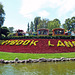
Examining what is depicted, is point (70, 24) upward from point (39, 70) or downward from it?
upward

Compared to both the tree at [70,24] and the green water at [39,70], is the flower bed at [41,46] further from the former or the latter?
the tree at [70,24]

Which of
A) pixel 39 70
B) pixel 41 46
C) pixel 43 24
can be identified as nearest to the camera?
pixel 39 70

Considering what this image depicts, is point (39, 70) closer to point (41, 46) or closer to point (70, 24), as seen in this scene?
point (41, 46)

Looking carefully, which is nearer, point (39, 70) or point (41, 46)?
point (39, 70)

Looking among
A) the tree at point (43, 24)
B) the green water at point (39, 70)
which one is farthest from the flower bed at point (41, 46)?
the tree at point (43, 24)

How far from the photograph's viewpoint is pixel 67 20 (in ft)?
244

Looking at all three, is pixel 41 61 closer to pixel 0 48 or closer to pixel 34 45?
pixel 34 45

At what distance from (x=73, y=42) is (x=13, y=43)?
16.1 metres

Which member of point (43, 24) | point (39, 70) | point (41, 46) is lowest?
point (39, 70)

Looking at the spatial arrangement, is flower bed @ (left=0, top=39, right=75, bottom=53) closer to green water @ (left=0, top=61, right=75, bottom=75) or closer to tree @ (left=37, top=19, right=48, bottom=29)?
green water @ (left=0, top=61, right=75, bottom=75)

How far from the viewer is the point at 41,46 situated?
26.4m

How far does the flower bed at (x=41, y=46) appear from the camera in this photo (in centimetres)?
2503

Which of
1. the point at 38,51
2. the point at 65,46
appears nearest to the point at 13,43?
the point at 38,51

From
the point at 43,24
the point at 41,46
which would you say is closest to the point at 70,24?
the point at 43,24
